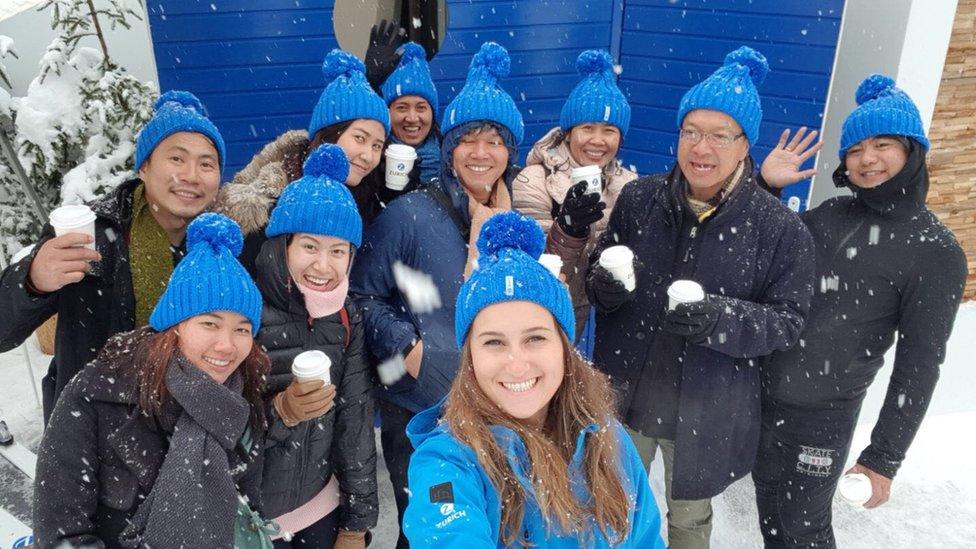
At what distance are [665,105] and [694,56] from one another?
438 mm

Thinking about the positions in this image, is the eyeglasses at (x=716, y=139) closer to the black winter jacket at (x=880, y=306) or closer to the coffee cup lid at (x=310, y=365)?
the black winter jacket at (x=880, y=306)

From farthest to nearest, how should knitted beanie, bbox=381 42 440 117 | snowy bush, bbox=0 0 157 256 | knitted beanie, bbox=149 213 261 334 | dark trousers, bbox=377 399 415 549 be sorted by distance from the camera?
1. snowy bush, bbox=0 0 157 256
2. knitted beanie, bbox=381 42 440 117
3. dark trousers, bbox=377 399 415 549
4. knitted beanie, bbox=149 213 261 334

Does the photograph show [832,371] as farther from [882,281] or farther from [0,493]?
[0,493]

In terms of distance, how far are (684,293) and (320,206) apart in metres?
1.40

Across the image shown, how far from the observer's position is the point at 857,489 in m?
2.95

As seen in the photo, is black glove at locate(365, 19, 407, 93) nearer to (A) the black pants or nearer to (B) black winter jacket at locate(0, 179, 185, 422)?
(B) black winter jacket at locate(0, 179, 185, 422)

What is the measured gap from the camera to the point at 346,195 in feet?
8.90

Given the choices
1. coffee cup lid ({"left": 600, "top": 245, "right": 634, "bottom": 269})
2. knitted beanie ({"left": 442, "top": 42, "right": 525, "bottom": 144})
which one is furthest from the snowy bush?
coffee cup lid ({"left": 600, "top": 245, "right": 634, "bottom": 269})

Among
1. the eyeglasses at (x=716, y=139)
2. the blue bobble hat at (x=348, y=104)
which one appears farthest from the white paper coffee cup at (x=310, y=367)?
the eyeglasses at (x=716, y=139)

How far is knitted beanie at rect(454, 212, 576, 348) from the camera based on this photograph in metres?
1.96

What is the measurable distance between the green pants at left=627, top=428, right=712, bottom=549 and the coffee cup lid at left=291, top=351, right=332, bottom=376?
5.02 feet

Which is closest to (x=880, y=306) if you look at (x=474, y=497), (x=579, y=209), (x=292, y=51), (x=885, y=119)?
(x=885, y=119)

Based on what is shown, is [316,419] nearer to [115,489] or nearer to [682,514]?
[115,489]

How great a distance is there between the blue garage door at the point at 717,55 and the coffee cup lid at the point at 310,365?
165 inches
